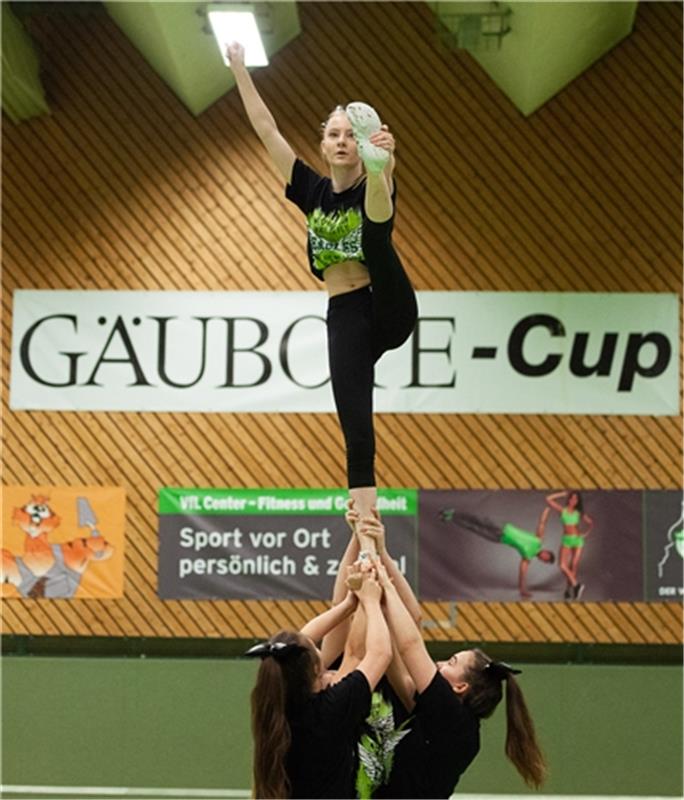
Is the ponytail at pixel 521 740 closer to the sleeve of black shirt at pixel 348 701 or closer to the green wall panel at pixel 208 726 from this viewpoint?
the sleeve of black shirt at pixel 348 701

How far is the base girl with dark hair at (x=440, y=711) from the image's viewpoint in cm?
371

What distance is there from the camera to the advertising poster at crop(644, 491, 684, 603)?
891cm

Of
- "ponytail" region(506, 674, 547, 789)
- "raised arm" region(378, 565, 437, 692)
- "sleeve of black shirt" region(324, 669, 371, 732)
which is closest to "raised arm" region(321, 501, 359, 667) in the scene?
"raised arm" region(378, 565, 437, 692)

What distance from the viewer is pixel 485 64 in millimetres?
9281

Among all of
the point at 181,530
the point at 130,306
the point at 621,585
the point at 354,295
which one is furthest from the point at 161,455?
the point at 354,295

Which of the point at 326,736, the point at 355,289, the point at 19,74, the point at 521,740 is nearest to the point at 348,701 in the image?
the point at 326,736

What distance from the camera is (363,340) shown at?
3.88 m

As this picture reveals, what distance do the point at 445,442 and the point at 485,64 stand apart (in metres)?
2.85

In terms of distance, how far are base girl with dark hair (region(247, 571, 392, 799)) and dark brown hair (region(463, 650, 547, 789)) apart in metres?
0.35

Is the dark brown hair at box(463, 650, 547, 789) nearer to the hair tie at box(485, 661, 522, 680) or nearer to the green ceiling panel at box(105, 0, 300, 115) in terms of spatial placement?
the hair tie at box(485, 661, 522, 680)

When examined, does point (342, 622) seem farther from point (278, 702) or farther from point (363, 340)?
point (363, 340)

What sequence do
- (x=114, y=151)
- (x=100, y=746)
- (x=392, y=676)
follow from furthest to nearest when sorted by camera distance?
(x=114, y=151), (x=100, y=746), (x=392, y=676)

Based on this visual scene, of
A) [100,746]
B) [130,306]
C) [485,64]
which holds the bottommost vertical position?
[100,746]

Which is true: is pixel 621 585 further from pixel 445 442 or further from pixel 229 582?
pixel 229 582
